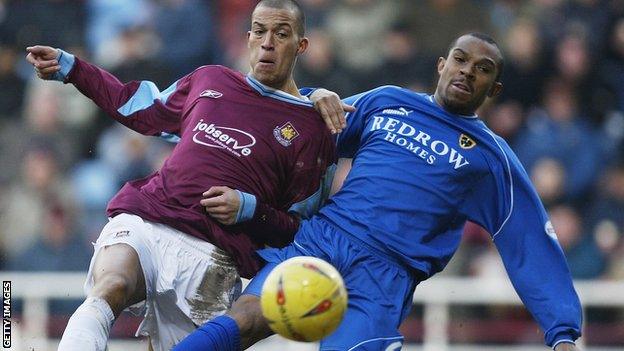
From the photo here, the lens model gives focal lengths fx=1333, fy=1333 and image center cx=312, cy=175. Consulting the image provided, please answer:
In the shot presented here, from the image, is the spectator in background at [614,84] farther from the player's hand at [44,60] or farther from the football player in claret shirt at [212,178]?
the player's hand at [44,60]

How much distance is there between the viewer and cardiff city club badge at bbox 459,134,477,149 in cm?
735

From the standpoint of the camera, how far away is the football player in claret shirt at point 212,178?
6953mm

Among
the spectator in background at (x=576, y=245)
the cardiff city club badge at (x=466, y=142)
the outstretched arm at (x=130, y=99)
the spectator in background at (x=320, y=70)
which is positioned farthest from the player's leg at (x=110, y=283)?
the spectator in background at (x=576, y=245)

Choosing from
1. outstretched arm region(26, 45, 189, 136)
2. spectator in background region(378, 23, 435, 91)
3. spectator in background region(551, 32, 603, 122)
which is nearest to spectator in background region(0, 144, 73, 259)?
spectator in background region(378, 23, 435, 91)

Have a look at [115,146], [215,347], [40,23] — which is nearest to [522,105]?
[115,146]

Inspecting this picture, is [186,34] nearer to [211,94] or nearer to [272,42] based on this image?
[211,94]

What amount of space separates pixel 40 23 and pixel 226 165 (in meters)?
6.33

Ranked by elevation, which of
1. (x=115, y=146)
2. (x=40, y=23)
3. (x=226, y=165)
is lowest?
(x=115, y=146)

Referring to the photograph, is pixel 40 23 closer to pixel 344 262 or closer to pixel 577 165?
pixel 577 165

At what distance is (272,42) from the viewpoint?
7.12 metres

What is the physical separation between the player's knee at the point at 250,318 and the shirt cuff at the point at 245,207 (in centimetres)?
41

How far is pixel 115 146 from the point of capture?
12.4 m

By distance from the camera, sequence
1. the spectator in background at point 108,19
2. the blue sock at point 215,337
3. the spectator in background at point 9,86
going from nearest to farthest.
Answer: the blue sock at point 215,337 < the spectator in background at point 9,86 < the spectator in background at point 108,19

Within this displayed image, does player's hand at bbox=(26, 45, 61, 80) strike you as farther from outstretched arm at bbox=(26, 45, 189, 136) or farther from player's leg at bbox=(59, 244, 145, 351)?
player's leg at bbox=(59, 244, 145, 351)
